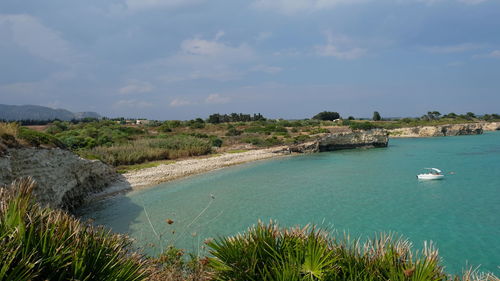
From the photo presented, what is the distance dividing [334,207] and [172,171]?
14535mm

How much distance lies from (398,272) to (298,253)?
1243mm

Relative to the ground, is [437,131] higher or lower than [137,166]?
higher

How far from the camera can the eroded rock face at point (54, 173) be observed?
A: 11.5 meters

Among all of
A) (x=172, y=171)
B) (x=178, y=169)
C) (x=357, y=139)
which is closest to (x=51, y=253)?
(x=172, y=171)

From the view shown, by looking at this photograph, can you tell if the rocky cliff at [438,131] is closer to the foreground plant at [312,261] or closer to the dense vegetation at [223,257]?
the foreground plant at [312,261]

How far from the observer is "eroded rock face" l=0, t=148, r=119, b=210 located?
11.5 metres

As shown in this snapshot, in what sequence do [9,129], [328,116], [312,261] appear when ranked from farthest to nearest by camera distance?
[328,116], [9,129], [312,261]

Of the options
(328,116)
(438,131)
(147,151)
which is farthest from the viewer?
(328,116)

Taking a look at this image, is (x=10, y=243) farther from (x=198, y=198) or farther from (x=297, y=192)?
(x=297, y=192)

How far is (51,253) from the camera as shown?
335 cm

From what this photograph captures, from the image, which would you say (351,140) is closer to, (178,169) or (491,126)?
(178,169)

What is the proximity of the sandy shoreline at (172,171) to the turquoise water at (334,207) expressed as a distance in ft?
4.77

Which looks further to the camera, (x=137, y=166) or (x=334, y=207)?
(x=137, y=166)

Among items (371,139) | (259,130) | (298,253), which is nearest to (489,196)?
(298,253)
